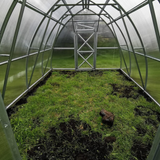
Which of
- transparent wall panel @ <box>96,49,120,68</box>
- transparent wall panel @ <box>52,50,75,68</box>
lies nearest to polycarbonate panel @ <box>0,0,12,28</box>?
transparent wall panel @ <box>52,50,75,68</box>

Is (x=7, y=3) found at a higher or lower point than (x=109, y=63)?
higher

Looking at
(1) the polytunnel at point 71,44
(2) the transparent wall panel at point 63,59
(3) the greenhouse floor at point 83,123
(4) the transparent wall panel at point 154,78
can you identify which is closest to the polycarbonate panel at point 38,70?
(1) the polytunnel at point 71,44

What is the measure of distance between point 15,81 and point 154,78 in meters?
5.37

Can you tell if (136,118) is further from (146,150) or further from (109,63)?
(109,63)

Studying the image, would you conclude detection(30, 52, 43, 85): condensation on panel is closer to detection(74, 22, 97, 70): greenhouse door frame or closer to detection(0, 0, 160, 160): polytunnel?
detection(0, 0, 160, 160): polytunnel

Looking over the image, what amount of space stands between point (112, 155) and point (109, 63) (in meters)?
7.33

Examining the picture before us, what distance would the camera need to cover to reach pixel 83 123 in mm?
4156

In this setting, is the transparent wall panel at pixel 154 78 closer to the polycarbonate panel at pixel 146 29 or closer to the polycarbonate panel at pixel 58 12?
the polycarbonate panel at pixel 146 29

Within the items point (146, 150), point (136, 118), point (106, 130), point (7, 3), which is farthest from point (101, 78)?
point (7, 3)

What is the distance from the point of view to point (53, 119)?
4336 millimetres

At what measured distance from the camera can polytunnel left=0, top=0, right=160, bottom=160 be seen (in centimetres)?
364

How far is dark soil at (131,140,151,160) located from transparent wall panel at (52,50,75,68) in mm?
7187

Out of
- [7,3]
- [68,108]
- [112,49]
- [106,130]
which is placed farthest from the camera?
[112,49]

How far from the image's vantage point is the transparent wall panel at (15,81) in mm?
4738
